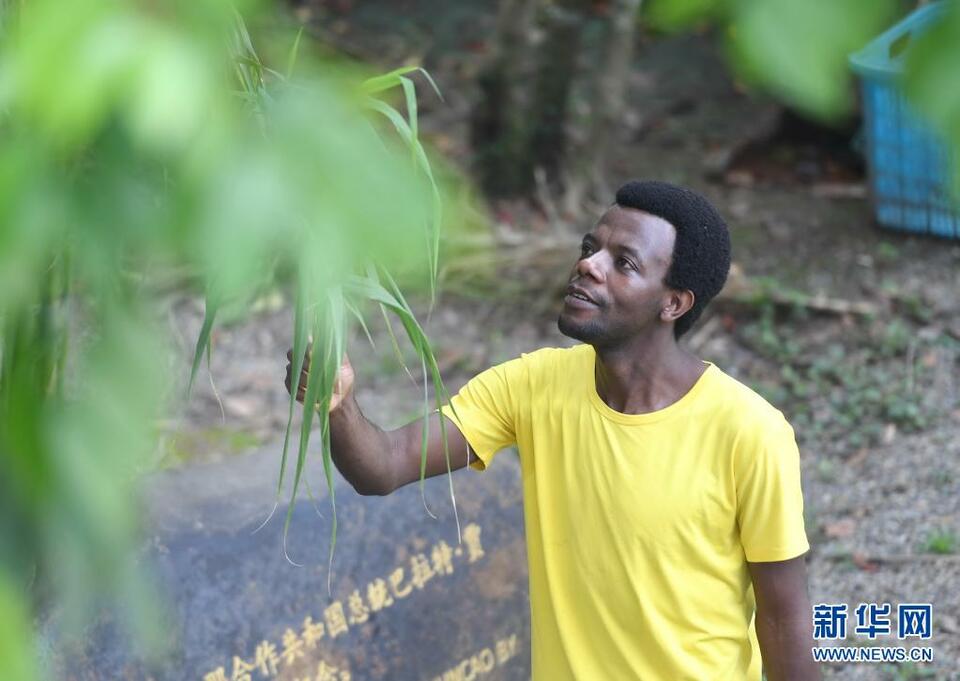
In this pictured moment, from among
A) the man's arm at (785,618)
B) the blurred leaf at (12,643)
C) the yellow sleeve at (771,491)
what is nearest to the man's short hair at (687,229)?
the yellow sleeve at (771,491)

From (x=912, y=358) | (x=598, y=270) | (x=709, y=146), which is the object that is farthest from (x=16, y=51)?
(x=709, y=146)

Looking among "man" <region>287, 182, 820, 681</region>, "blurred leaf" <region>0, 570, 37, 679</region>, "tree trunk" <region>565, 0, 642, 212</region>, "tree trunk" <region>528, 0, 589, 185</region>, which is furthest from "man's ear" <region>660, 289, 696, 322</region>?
"tree trunk" <region>528, 0, 589, 185</region>

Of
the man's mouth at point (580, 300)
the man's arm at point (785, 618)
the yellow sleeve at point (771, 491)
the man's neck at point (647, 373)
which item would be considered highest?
the man's mouth at point (580, 300)

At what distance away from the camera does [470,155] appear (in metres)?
5.52

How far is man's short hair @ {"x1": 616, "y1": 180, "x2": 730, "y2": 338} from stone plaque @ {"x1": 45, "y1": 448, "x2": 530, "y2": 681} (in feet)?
3.53

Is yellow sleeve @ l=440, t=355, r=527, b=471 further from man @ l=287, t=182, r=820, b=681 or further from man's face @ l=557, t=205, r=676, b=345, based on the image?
man's face @ l=557, t=205, r=676, b=345

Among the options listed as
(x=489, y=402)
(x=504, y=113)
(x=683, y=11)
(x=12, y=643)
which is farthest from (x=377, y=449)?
(x=504, y=113)

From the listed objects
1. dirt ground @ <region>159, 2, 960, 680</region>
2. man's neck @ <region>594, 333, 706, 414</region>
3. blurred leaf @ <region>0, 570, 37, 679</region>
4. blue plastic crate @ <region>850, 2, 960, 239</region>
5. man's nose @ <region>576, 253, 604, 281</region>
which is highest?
blurred leaf @ <region>0, 570, 37, 679</region>

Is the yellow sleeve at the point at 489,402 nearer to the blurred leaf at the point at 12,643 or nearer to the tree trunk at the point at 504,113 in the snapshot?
the blurred leaf at the point at 12,643

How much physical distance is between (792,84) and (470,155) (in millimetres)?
5020

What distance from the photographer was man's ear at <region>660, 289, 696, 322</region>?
6.48 ft

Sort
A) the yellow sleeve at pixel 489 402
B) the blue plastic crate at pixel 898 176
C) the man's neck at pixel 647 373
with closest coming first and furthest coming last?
the man's neck at pixel 647 373 → the yellow sleeve at pixel 489 402 → the blue plastic crate at pixel 898 176

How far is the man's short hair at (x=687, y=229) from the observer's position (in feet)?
6.45

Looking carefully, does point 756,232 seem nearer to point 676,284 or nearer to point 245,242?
point 676,284
